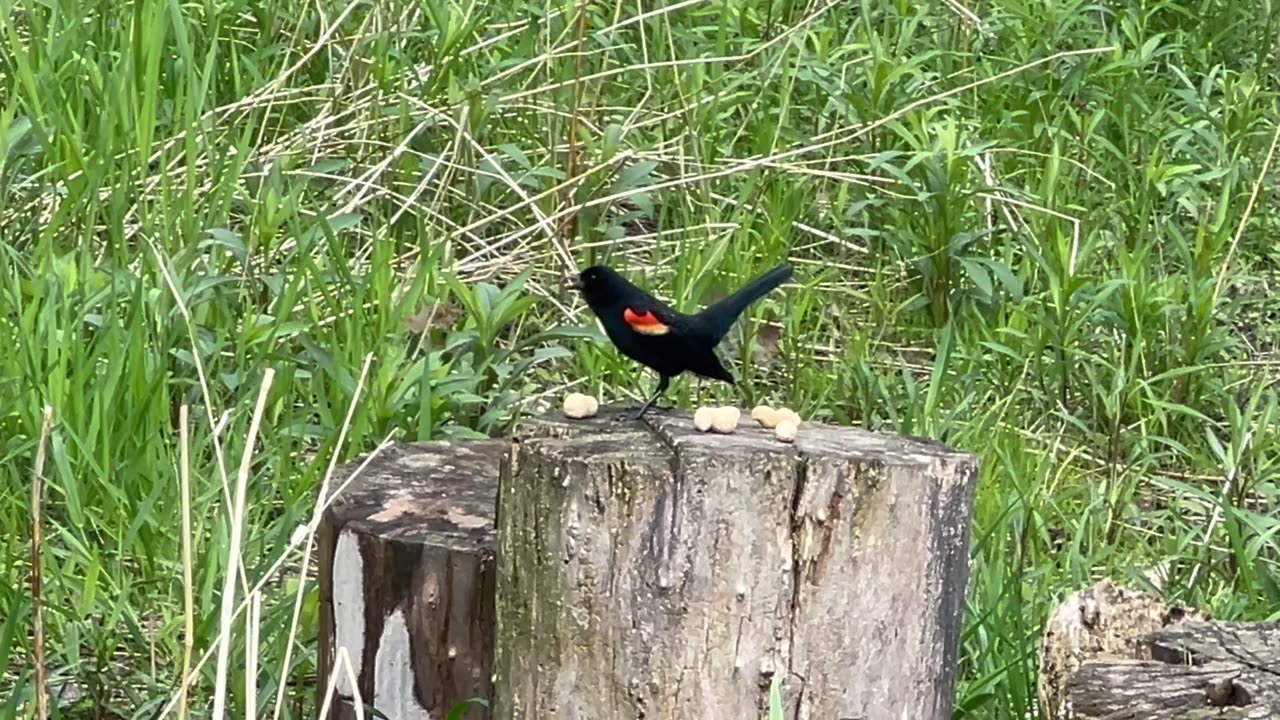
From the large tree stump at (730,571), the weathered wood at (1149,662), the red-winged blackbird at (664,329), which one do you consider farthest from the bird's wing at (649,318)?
the weathered wood at (1149,662)

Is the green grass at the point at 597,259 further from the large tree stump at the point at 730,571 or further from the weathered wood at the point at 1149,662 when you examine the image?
the large tree stump at the point at 730,571

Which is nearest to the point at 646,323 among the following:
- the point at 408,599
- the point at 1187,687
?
the point at 408,599

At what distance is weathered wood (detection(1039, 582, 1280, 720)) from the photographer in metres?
2.12

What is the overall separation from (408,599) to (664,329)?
1.73 ft

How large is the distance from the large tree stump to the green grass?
66 cm

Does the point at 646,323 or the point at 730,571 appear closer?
the point at 730,571

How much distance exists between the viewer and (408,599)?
2.53 meters

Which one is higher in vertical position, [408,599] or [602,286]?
[602,286]

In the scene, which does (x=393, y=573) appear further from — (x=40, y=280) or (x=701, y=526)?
(x=40, y=280)

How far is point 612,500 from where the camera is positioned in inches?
80.5

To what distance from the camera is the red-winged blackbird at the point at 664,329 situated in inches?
96.8

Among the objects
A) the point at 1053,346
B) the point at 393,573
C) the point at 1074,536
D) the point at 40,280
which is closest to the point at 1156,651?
the point at 393,573

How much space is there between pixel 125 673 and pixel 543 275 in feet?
5.86

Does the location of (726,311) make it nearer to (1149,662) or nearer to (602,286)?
(602,286)
